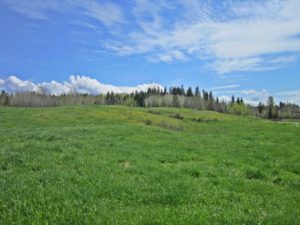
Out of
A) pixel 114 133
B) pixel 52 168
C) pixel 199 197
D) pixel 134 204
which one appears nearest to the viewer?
pixel 134 204

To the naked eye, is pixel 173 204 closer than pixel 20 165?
Yes

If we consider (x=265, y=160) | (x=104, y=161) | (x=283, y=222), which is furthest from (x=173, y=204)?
(x=265, y=160)

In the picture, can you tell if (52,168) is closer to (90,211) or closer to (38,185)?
(38,185)

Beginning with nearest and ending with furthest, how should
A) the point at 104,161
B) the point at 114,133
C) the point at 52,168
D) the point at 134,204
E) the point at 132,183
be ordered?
1. the point at 134,204
2. the point at 132,183
3. the point at 52,168
4. the point at 104,161
5. the point at 114,133

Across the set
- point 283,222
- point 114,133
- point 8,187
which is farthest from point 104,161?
point 114,133

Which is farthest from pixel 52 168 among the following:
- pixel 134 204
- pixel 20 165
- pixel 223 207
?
pixel 223 207

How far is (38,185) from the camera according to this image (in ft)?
35.1

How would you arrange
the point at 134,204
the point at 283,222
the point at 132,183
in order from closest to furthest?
1. the point at 283,222
2. the point at 134,204
3. the point at 132,183

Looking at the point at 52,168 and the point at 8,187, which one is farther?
the point at 52,168

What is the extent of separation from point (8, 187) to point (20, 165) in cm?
348

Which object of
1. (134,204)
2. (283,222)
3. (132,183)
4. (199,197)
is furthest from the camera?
(132,183)

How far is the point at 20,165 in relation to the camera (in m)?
13.7

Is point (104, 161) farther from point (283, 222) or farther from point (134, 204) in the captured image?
point (283, 222)

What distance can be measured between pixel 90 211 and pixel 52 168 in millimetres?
5219
